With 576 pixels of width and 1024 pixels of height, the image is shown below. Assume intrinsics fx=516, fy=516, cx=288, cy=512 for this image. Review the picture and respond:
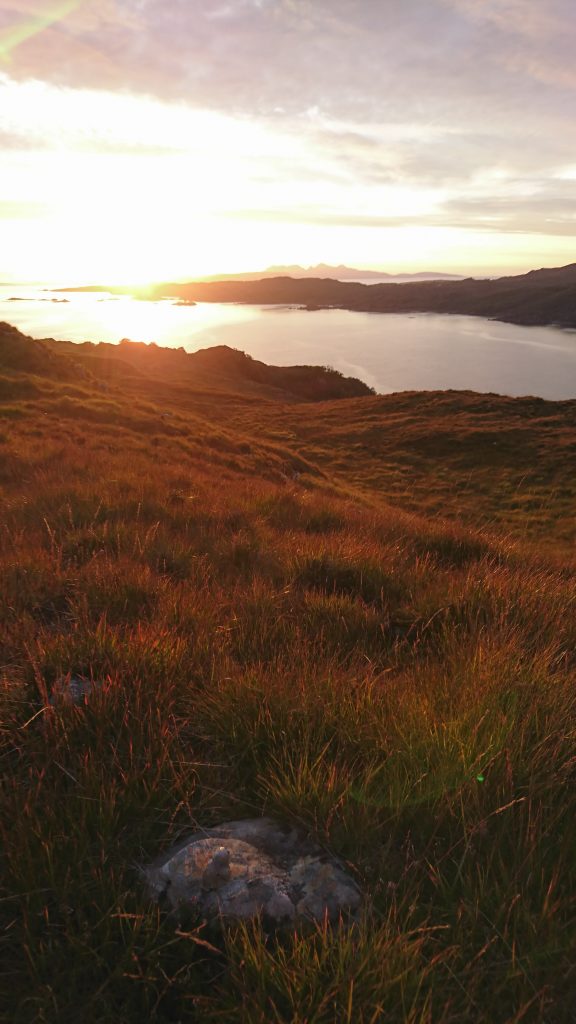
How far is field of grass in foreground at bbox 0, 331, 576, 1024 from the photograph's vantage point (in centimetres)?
133

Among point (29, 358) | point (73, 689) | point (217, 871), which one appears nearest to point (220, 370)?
point (29, 358)

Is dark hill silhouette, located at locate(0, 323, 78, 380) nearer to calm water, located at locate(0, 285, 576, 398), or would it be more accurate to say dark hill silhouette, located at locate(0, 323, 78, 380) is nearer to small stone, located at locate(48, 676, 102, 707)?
small stone, located at locate(48, 676, 102, 707)

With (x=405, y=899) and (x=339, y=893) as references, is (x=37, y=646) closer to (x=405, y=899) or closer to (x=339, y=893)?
(x=339, y=893)

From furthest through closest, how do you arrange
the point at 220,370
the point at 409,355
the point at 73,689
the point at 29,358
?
the point at 409,355 < the point at 220,370 < the point at 29,358 < the point at 73,689

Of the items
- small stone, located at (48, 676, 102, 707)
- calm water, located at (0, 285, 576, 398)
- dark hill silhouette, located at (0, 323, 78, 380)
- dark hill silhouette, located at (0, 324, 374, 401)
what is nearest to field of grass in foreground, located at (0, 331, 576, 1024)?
small stone, located at (48, 676, 102, 707)

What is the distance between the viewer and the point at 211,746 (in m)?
2.21

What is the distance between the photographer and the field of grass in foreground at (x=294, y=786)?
1.33 meters

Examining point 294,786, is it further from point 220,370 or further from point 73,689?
point 220,370

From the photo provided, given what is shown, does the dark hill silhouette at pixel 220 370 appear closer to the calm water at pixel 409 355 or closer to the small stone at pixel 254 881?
the calm water at pixel 409 355

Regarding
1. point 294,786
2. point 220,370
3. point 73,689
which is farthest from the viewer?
point 220,370

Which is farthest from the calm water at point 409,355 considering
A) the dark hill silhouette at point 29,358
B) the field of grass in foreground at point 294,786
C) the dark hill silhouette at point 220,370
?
the field of grass in foreground at point 294,786

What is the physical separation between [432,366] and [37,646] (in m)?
167

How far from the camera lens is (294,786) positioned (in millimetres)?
1854

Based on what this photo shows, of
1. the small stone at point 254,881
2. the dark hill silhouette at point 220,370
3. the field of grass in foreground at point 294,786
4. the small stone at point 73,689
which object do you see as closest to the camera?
the field of grass in foreground at point 294,786
